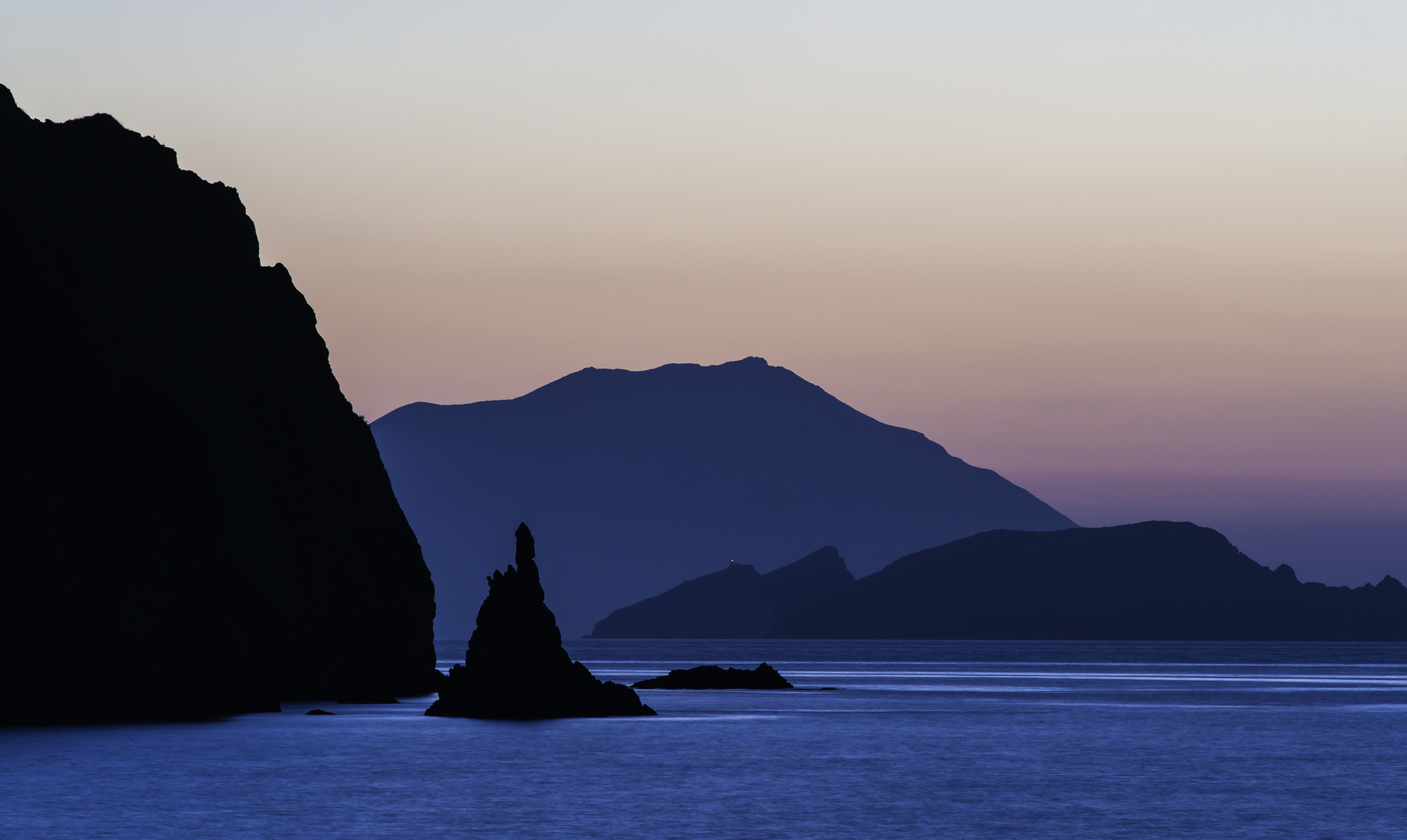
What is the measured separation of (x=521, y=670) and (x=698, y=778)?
28651 millimetres

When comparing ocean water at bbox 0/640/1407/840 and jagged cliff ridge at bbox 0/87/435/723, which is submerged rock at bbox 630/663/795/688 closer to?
jagged cliff ridge at bbox 0/87/435/723

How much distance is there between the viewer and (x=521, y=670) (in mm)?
98062

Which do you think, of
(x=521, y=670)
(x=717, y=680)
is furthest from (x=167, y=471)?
(x=717, y=680)

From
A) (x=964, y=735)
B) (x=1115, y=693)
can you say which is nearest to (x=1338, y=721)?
(x=964, y=735)

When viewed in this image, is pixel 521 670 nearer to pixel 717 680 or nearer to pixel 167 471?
pixel 167 471

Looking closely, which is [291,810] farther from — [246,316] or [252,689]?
[246,316]

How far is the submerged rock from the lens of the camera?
164 m

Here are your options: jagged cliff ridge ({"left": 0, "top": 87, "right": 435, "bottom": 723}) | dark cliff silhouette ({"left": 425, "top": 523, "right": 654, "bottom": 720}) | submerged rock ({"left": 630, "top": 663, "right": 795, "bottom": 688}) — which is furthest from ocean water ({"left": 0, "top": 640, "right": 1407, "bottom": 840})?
submerged rock ({"left": 630, "top": 663, "right": 795, "bottom": 688})

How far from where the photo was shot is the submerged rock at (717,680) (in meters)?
164

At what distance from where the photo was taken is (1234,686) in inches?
7574

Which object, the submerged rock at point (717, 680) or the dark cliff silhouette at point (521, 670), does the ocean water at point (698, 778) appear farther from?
the submerged rock at point (717, 680)

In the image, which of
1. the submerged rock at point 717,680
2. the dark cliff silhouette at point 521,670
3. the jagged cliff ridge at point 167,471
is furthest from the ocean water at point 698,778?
the submerged rock at point 717,680

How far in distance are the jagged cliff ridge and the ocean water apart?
3.65m

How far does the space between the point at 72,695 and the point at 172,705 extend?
6005 mm
